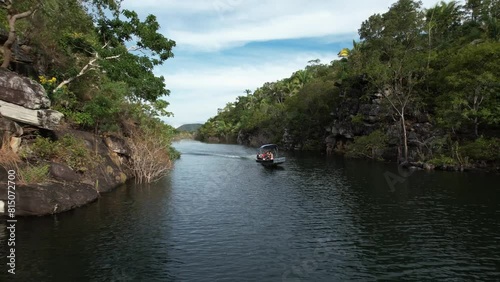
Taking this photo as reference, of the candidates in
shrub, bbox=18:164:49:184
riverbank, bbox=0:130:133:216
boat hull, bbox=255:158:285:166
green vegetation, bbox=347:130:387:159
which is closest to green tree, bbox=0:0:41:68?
riverbank, bbox=0:130:133:216

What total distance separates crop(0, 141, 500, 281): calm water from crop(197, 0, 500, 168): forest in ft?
56.7

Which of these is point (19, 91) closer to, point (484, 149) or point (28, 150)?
point (28, 150)

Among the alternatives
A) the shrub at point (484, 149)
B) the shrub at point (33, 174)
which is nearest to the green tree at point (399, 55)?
the shrub at point (484, 149)

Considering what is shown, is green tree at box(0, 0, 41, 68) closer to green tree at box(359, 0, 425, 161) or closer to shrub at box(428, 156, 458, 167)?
green tree at box(359, 0, 425, 161)

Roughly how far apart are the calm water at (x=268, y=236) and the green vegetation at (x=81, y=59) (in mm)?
7125

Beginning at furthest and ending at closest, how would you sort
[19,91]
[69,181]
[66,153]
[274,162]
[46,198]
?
[274,162] < [66,153] < [69,181] < [19,91] < [46,198]

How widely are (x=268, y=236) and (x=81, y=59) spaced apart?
27.0 metres

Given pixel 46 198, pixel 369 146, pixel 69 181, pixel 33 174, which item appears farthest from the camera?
pixel 369 146

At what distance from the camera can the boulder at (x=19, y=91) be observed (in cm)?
2489

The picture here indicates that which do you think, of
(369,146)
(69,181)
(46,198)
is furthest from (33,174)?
(369,146)

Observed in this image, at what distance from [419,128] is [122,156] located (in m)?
47.9

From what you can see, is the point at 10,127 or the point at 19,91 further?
the point at 19,91

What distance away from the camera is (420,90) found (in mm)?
64000

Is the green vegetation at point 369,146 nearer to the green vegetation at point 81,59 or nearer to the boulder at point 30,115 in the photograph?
the green vegetation at point 81,59
